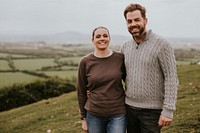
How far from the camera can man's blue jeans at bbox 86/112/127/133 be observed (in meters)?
5.14

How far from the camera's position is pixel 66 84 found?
39344 mm

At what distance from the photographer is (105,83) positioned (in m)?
5.12

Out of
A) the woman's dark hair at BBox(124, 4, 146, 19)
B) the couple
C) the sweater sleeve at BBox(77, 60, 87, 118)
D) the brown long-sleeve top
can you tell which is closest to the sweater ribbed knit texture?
the couple

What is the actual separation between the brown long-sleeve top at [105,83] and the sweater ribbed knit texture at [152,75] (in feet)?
0.56

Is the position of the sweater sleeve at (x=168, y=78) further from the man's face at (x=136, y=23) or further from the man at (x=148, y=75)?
the man's face at (x=136, y=23)

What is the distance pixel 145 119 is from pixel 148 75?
2.54 feet

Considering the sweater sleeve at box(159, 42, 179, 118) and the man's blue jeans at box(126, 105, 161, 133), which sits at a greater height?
the sweater sleeve at box(159, 42, 179, 118)

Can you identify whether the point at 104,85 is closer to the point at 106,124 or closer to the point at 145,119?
the point at 106,124

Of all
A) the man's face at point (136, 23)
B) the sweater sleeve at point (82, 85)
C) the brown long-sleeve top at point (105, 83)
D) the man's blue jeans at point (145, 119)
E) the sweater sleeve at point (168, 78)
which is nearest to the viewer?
the sweater sleeve at point (168, 78)

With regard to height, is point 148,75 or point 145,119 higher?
point 148,75

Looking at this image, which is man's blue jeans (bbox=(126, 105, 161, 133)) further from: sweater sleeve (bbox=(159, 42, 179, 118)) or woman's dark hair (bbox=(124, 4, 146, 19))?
woman's dark hair (bbox=(124, 4, 146, 19))

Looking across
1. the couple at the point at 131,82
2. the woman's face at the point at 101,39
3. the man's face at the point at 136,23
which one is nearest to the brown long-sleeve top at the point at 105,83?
the couple at the point at 131,82

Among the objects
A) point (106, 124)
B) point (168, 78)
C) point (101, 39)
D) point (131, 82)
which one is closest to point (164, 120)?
point (168, 78)

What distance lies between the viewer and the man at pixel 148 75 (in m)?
4.66
